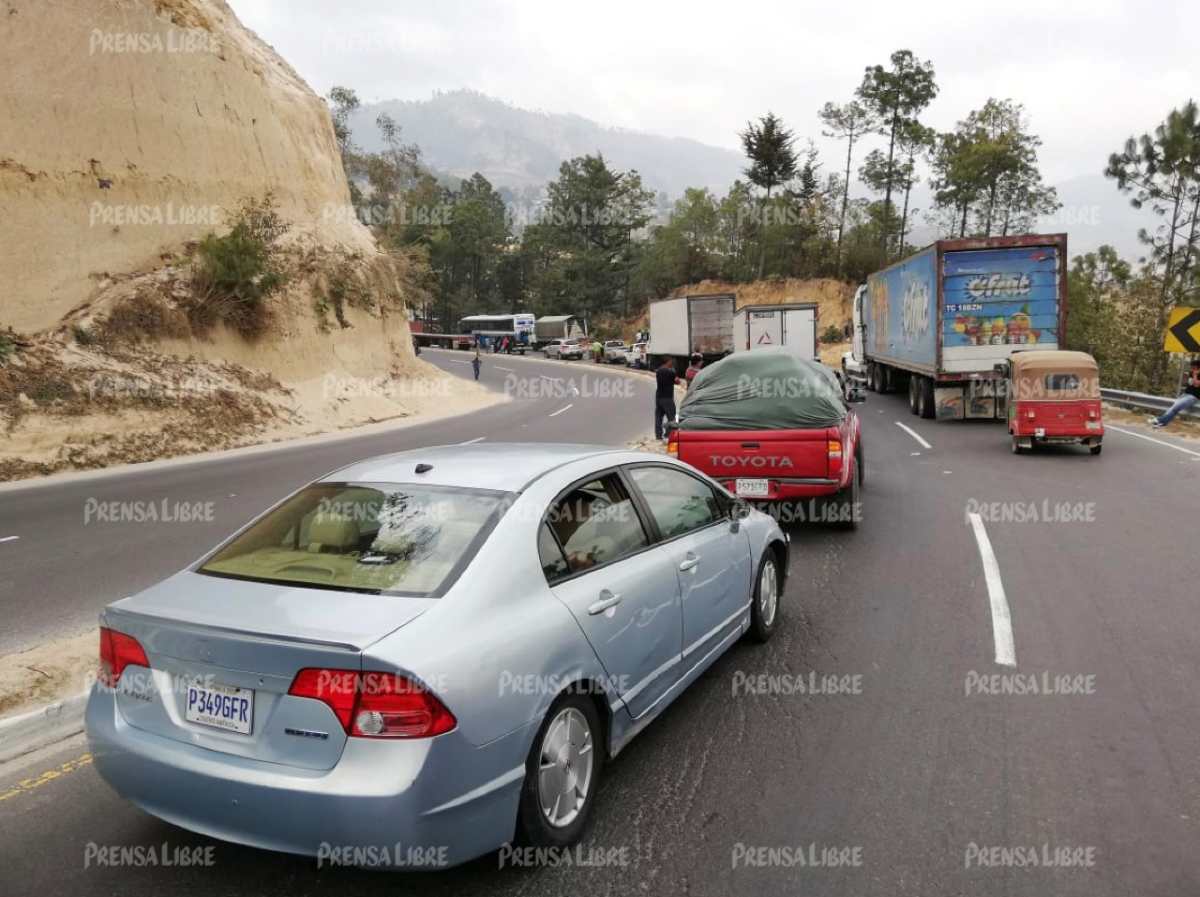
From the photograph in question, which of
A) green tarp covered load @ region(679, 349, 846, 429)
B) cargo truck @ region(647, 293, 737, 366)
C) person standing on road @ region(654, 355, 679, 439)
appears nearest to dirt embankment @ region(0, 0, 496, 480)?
person standing on road @ region(654, 355, 679, 439)

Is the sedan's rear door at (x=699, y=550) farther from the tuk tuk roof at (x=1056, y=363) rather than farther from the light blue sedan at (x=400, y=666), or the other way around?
the tuk tuk roof at (x=1056, y=363)

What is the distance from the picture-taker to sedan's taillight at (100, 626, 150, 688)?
3.02m

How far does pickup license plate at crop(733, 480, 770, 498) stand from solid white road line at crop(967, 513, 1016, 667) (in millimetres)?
2080

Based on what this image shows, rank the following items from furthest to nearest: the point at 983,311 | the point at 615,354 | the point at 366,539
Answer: the point at 615,354 → the point at 983,311 → the point at 366,539

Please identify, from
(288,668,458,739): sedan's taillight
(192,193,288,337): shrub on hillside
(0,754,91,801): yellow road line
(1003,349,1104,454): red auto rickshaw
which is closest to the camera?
(288,668,458,739): sedan's taillight

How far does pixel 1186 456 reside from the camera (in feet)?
44.6

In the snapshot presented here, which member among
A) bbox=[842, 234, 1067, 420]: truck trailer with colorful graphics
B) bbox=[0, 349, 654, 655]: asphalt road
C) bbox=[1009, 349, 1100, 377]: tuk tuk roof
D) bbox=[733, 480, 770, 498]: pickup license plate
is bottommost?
bbox=[0, 349, 654, 655]: asphalt road

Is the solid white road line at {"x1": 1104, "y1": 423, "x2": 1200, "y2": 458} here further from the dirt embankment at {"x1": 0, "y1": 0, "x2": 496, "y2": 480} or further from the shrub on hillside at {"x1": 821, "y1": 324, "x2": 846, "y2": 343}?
the shrub on hillside at {"x1": 821, "y1": 324, "x2": 846, "y2": 343}

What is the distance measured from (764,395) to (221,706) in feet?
23.4

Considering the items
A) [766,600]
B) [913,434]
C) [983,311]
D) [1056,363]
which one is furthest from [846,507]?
[983,311]

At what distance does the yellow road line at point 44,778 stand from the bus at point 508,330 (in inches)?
2869

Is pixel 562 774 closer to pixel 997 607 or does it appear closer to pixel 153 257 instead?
pixel 997 607

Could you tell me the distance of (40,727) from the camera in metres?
4.21

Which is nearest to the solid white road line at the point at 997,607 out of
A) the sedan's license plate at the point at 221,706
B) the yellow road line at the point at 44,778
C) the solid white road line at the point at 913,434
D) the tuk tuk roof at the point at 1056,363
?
the sedan's license plate at the point at 221,706
